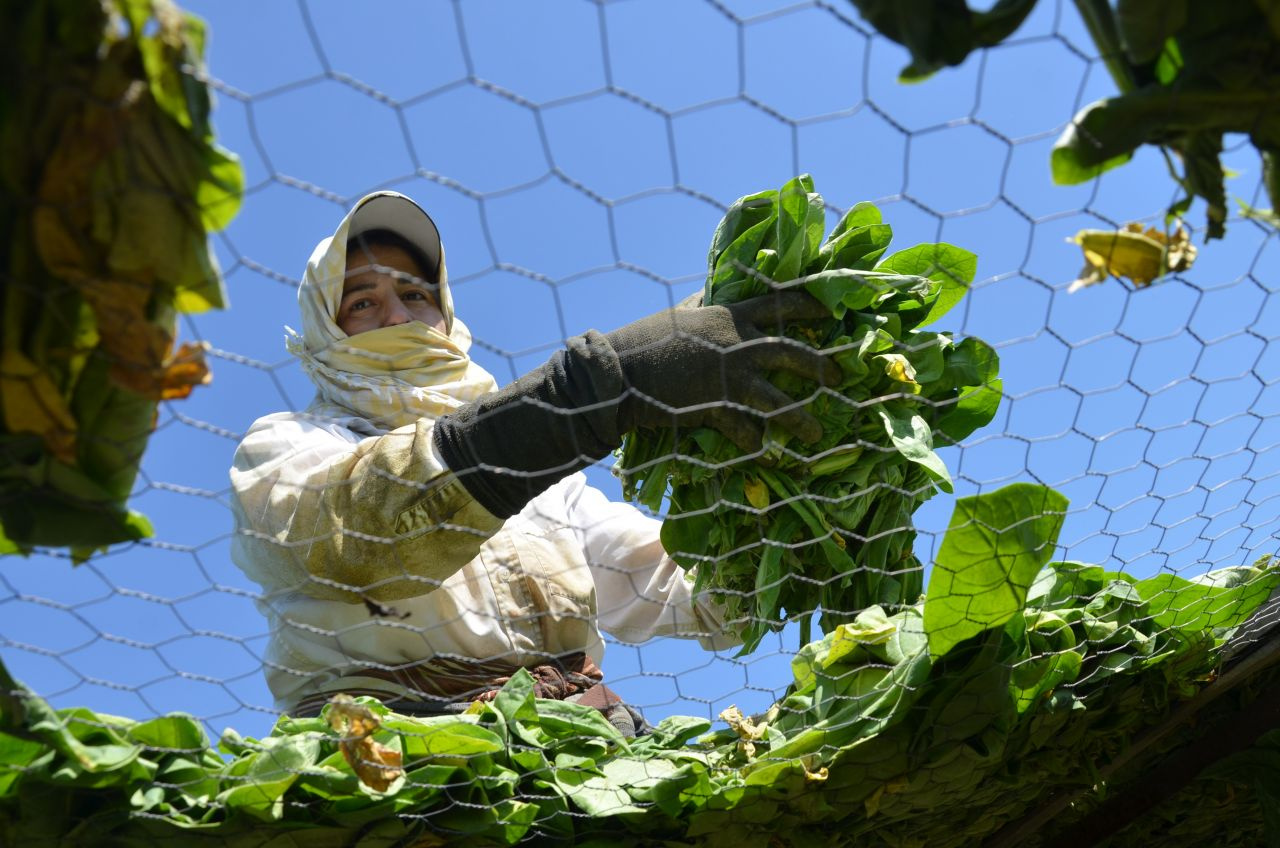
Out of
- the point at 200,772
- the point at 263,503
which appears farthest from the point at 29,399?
the point at 263,503

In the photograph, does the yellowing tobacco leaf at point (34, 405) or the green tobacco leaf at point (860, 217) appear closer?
the yellowing tobacco leaf at point (34, 405)

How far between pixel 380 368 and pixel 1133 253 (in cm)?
123

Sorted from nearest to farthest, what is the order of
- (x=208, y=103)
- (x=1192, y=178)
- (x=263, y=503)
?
(x=208, y=103) < (x=1192, y=178) < (x=263, y=503)

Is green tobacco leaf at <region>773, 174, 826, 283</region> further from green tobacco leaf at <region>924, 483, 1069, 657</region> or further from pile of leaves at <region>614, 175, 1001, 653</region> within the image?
green tobacco leaf at <region>924, 483, 1069, 657</region>

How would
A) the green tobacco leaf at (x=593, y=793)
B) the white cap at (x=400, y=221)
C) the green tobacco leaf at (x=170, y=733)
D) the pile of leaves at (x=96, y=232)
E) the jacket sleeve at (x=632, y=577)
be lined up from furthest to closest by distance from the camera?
the white cap at (x=400, y=221)
the jacket sleeve at (x=632, y=577)
the green tobacco leaf at (x=593, y=793)
the green tobacco leaf at (x=170, y=733)
the pile of leaves at (x=96, y=232)

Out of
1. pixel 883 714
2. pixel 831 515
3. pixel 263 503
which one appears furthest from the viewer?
pixel 263 503

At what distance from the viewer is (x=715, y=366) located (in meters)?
1.41

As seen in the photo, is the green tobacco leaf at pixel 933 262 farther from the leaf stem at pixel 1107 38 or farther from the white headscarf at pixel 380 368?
the white headscarf at pixel 380 368

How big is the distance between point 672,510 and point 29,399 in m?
0.79

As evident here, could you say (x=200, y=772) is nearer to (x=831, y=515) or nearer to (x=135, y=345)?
(x=135, y=345)

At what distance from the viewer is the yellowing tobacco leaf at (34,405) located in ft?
2.76

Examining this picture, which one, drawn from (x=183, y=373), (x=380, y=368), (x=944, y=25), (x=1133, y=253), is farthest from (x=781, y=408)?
(x=380, y=368)

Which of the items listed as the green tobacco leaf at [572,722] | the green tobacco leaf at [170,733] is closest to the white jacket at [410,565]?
the green tobacco leaf at [572,722]

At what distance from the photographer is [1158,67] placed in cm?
91
